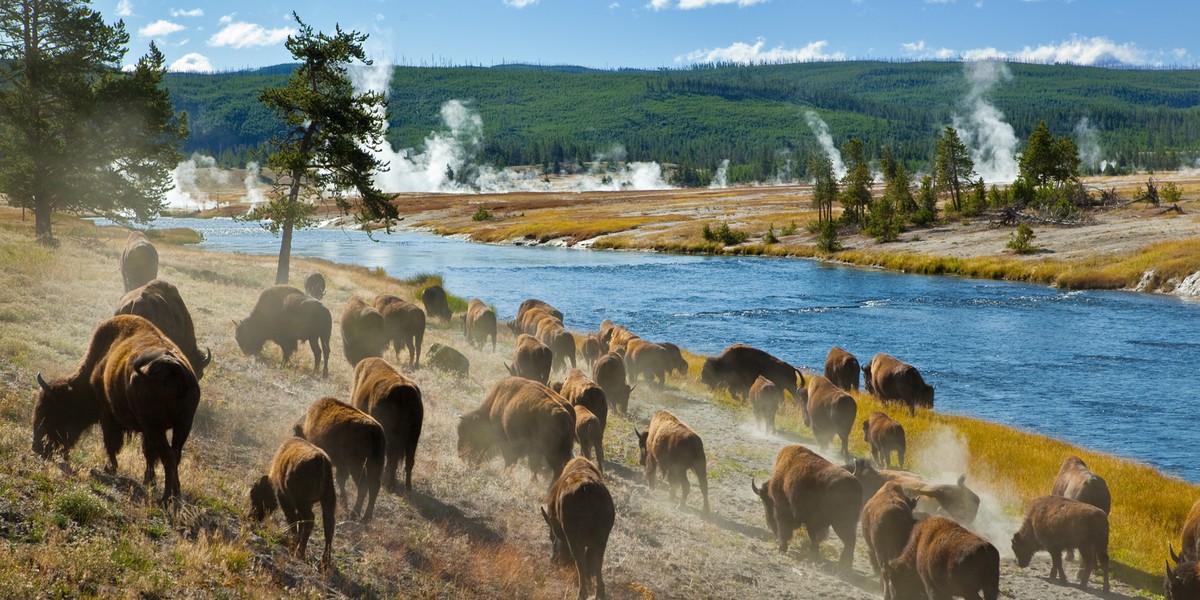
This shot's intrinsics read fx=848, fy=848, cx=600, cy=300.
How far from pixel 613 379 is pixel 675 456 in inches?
214

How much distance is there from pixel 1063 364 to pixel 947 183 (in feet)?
200

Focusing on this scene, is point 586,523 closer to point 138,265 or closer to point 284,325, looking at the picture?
point 284,325

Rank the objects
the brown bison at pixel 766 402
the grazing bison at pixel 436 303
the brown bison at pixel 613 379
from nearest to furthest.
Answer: the brown bison at pixel 613 379, the brown bison at pixel 766 402, the grazing bison at pixel 436 303

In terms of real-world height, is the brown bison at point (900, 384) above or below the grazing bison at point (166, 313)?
below

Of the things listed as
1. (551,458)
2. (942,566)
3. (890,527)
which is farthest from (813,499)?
(551,458)

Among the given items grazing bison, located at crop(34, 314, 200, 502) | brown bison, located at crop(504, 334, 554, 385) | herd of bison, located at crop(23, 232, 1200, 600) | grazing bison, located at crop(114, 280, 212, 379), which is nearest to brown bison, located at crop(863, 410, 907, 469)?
herd of bison, located at crop(23, 232, 1200, 600)

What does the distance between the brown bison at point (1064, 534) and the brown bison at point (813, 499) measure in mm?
2203

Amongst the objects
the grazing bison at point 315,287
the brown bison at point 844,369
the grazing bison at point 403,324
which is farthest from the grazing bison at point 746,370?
the grazing bison at point 315,287

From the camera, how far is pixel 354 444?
869 centimetres

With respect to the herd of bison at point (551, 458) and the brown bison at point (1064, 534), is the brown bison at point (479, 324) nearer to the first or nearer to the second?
the herd of bison at point (551, 458)

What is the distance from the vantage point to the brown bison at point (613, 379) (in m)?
17.1

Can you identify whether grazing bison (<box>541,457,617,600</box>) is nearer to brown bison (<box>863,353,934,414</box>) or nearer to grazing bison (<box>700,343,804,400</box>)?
grazing bison (<box>700,343,804,400</box>)

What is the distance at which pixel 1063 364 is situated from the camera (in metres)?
26.8

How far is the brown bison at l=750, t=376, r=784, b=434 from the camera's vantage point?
57.0 feet
